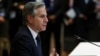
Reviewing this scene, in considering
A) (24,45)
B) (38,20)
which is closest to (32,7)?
(38,20)

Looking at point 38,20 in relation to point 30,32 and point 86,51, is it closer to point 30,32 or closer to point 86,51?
point 30,32

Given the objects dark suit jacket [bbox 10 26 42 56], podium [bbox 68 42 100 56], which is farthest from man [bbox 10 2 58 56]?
podium [bbox 68 42 100 56]

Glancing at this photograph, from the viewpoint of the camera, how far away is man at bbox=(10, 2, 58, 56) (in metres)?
3.50

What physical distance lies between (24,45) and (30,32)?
0.24 metres

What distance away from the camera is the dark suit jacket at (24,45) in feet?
11.4

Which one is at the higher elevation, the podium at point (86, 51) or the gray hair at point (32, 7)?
the gray hair at point (32, 7)

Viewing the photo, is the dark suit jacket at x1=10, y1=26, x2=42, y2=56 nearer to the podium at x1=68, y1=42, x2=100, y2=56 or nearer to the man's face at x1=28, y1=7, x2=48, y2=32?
the man's face at x1=28, y1=7, x2=48, y2=32

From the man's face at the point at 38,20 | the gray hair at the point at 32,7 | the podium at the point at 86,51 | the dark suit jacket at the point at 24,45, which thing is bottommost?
the podium at the point at 86,51

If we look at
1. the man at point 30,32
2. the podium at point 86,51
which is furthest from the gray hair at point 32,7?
the podium at point 86,51

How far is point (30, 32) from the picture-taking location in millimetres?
3686

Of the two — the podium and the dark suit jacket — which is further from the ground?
the dark suit jacket

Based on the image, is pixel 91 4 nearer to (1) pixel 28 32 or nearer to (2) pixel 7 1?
(2) pixel 7 1

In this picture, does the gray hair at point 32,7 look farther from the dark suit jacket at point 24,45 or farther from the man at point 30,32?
the dark suit jacket at point 24,45

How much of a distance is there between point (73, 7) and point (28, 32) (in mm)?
3857
